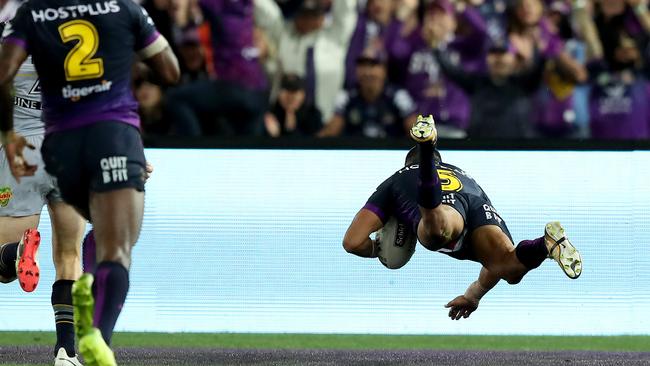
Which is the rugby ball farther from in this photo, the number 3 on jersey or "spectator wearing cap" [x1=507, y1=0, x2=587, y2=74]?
the number 3 on jersey

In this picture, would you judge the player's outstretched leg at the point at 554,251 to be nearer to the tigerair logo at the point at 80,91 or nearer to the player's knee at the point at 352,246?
the player's knee at the point at 352,246

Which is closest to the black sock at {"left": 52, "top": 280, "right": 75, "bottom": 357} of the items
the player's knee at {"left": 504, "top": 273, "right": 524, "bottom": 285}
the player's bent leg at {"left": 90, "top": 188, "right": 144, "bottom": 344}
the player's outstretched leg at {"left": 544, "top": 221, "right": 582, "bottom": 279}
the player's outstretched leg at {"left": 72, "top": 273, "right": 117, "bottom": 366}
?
Answer: the player's bent leg at {"left": 90, "top": 188, "right": 144, "bottom": 344}

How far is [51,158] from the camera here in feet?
20.2

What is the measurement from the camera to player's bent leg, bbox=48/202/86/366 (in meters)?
7.59

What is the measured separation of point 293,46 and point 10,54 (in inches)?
290

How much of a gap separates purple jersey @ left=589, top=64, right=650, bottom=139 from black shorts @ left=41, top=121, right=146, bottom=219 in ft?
25.7

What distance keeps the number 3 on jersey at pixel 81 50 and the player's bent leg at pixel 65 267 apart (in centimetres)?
165

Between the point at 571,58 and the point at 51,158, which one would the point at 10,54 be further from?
the point at 571,58

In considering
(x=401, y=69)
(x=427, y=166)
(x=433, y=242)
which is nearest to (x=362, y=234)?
(x=433, y=242)

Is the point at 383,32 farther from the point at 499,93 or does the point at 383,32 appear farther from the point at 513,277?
the point at 513,277

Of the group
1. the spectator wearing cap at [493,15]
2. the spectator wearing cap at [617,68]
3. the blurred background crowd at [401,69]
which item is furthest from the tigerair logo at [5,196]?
the spectator wearing cap at [617,68]

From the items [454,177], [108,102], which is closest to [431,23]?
[454,177]

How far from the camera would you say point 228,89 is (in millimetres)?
12570

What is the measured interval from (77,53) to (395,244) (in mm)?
4389
